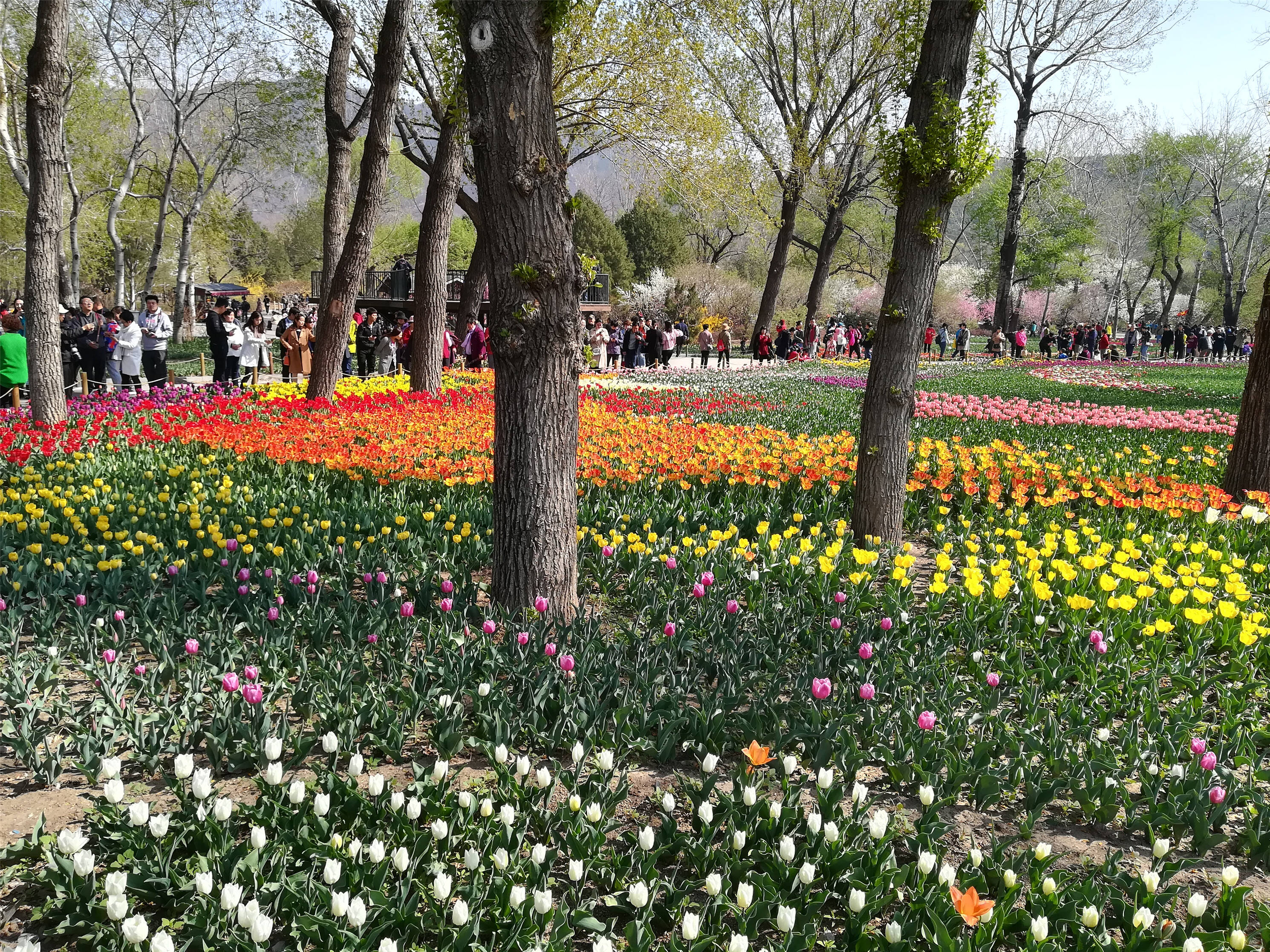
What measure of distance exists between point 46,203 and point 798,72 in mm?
21632

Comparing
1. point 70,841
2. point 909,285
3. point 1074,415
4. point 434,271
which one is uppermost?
point 434,271

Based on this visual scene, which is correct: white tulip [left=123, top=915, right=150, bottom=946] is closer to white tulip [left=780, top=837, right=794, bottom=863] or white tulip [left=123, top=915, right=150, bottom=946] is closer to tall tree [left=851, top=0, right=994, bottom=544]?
white tulip [left=780, top=837, right=794, bottom=863]

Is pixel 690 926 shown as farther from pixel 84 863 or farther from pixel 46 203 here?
pixel 46 203

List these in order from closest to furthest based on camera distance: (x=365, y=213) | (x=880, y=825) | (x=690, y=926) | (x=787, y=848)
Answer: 1. (x=690, y=926)
2. (x=787, y=848)
3. (x=880, y=825)
4. (x=365, y=213)

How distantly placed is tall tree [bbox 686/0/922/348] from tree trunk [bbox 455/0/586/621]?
21.8 meters

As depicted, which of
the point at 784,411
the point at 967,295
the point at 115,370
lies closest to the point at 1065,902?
the point at 784,411

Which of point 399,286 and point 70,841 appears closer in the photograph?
point 70,841

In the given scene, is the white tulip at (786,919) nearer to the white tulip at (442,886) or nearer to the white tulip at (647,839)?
the white tulip at (647,839)

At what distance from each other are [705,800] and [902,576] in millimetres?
1714

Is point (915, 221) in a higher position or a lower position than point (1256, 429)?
higher

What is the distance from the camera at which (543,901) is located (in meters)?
2.08

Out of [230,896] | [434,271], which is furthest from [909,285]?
[434,271]

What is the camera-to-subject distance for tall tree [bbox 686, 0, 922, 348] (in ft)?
79.7

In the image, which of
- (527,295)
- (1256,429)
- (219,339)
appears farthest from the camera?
(219,339)
